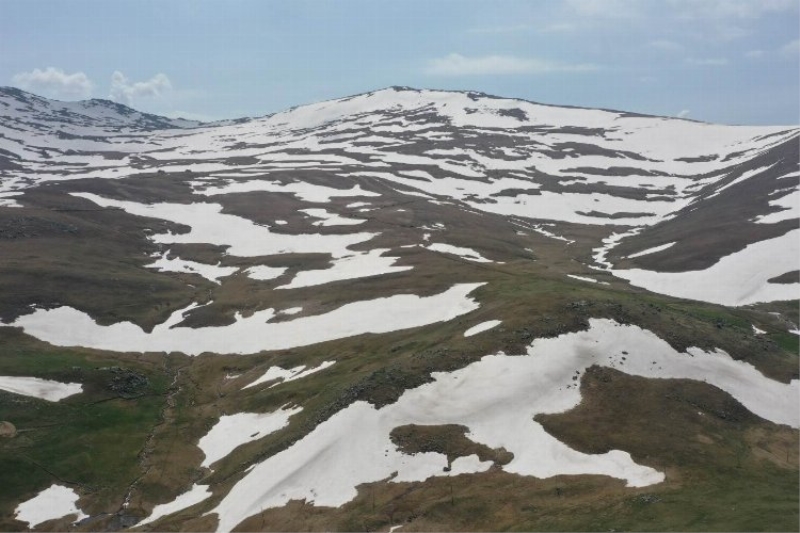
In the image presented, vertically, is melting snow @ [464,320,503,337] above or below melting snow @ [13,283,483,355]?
above

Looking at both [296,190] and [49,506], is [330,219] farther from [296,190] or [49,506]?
[49,506]

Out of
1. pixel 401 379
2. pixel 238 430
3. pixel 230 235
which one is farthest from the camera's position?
pixel 230 235

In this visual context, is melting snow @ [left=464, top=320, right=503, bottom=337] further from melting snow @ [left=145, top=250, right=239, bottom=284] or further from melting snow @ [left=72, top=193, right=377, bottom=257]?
melting snow @ [left=145, top=250, right=239, bottom=284]

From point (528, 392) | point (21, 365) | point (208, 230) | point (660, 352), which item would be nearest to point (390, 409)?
point (528, 392)

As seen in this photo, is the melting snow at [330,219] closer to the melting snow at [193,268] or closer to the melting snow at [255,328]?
the melting snow at [193,268]

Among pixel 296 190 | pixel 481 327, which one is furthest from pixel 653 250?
pixel 296 190

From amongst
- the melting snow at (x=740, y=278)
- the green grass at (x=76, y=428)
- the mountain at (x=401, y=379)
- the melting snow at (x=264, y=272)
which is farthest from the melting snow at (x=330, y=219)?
the green grass at (x=76, y=428)

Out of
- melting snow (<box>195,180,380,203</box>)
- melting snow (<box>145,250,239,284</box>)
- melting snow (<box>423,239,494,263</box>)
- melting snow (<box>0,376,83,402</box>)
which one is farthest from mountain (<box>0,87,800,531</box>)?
melting snow (<box>195,180,380,203</box>)
